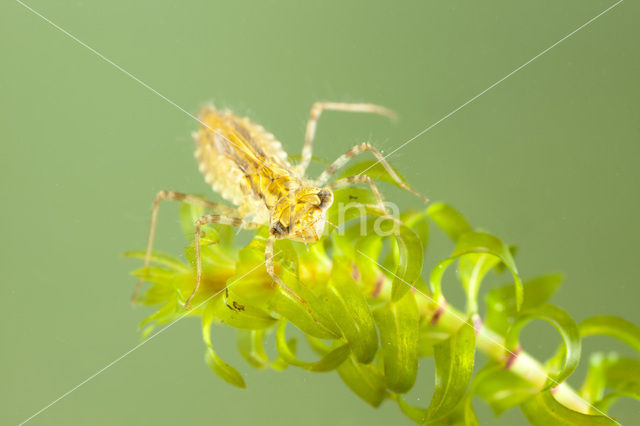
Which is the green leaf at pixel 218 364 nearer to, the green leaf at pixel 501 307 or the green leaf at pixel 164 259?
the green leaf at pixel 164 259

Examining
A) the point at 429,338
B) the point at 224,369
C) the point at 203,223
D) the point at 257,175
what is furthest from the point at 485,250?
the point at 257,175

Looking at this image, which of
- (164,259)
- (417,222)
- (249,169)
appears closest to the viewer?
(417,222)

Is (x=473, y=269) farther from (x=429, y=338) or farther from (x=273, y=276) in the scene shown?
(x=273, y=276)

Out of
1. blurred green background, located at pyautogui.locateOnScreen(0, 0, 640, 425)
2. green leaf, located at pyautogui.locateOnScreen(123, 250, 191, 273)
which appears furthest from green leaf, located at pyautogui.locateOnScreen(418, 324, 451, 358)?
green leaf, located at pyautogui.locateOnScreen(123, 250, 191, 273)

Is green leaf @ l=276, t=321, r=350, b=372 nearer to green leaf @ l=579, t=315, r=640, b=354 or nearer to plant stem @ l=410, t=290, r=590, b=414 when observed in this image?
plant stem @ l=410, t=290, r=590, b=414

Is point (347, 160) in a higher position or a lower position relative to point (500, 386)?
higher

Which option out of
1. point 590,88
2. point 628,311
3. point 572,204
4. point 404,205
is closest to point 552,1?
point 590,88

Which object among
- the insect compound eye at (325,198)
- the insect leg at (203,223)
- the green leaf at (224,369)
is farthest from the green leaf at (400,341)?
the insect compound eye at (325,198)

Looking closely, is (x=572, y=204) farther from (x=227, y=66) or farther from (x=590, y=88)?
(x=227, y=66)
